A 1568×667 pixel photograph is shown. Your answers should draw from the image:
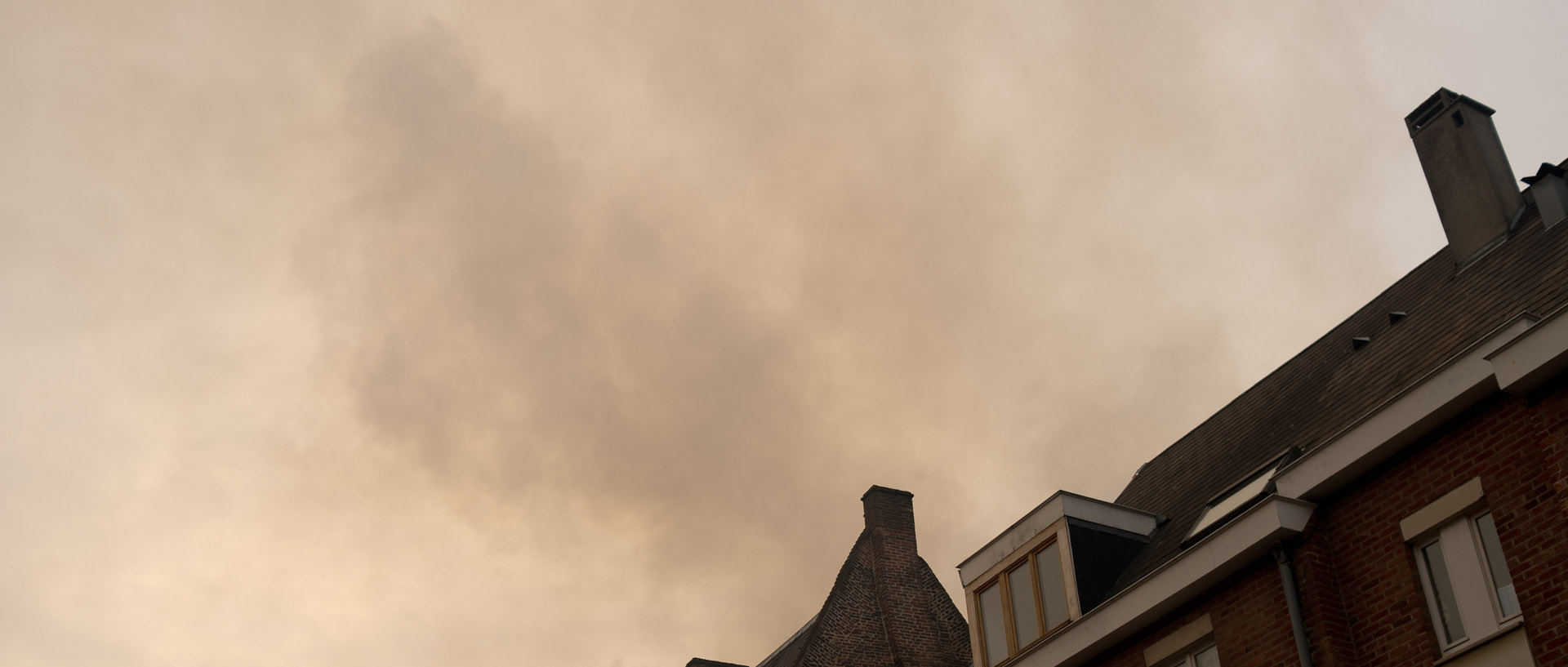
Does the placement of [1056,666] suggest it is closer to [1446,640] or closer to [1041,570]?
[1041,570]

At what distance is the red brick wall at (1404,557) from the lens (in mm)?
12656

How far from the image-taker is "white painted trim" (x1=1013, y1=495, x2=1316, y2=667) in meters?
15.5

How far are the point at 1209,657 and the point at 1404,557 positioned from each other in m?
3.40

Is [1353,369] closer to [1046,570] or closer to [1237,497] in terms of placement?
[1237,497]

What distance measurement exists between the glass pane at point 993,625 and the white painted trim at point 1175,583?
89 cm

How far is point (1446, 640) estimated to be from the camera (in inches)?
535

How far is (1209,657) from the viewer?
16.7m

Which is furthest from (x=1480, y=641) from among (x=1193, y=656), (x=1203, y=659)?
(x=1193, y=656)

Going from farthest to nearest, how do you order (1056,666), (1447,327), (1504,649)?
(1056,666)
(1447,327)
(1504,649)

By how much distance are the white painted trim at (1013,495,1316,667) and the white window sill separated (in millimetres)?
2376

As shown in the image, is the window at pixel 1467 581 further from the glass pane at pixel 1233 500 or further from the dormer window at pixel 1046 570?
the dormer window at pixel 1046 570

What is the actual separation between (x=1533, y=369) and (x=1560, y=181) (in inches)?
212

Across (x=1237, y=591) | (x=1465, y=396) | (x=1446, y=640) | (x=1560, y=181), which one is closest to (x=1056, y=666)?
(x=1237, y=591)

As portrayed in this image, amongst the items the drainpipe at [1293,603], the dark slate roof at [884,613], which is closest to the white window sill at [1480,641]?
the drainpipe at [1293,603]
